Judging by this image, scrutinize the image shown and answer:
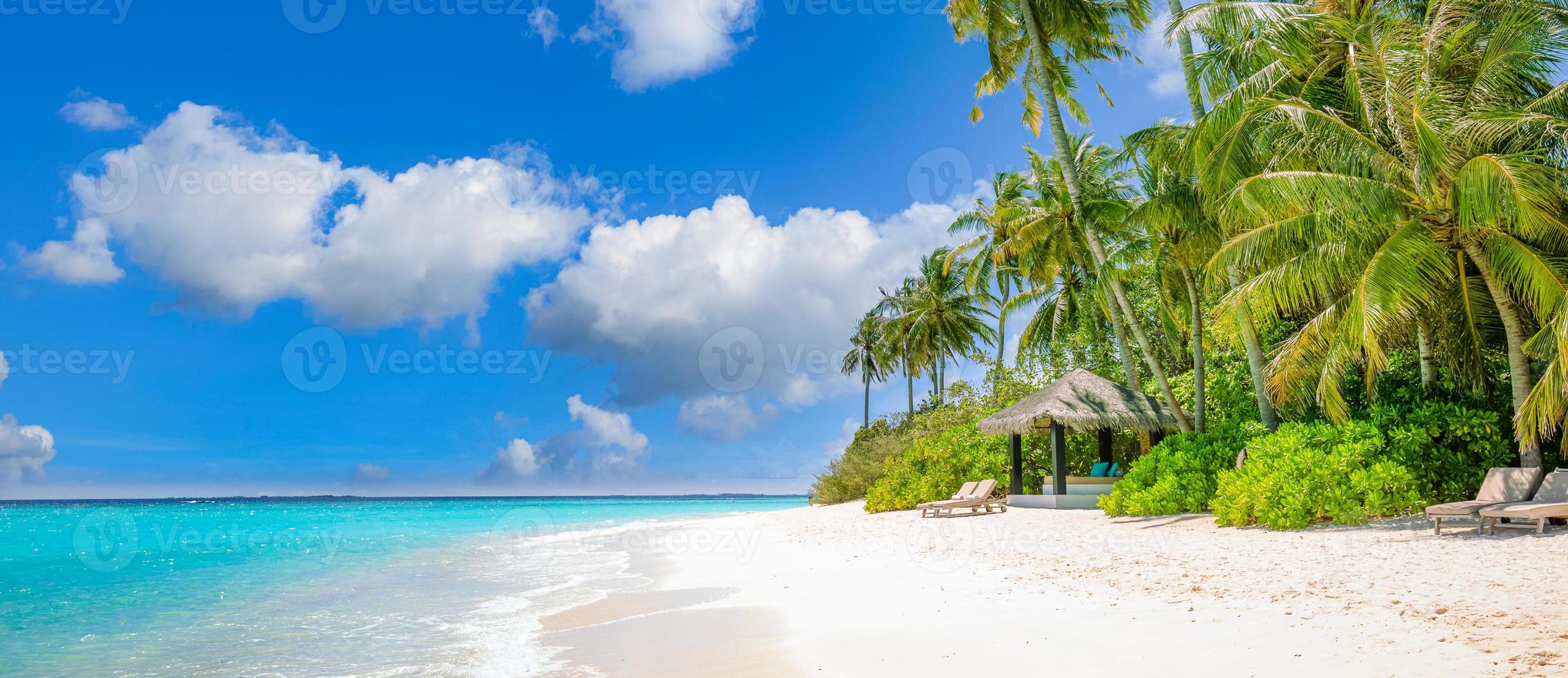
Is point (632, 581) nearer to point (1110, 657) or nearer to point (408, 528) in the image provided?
point (1110, 657)

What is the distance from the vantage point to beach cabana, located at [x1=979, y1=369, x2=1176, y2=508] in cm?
1616

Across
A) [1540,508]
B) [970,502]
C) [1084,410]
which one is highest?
[1084,410]

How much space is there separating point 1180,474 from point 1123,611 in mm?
7913

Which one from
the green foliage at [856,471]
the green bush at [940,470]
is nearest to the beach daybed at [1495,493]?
the green bush at [940,470]

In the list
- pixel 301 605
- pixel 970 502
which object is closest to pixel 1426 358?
pixel 970 502

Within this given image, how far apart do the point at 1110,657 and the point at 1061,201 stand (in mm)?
14888

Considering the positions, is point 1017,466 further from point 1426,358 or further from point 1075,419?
point 1426,358

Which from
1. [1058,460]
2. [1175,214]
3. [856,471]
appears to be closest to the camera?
[1175,214]

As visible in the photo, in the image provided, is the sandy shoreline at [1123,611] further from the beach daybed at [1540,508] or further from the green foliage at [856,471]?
the green foliage at [856,471]

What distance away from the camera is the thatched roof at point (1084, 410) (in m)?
16.2

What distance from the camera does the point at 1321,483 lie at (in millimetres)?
9758

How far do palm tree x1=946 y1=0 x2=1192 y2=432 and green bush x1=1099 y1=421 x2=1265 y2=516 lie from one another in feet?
6.96

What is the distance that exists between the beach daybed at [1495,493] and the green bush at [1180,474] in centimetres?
354

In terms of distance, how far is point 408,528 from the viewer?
31688mm
